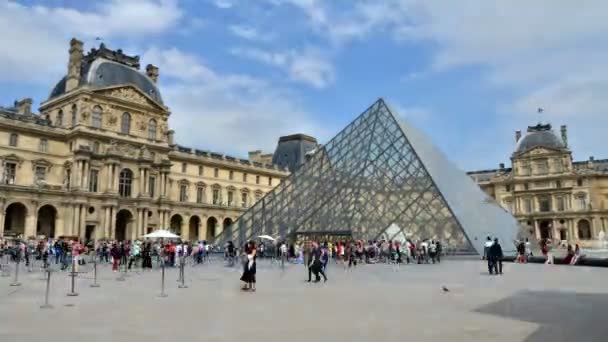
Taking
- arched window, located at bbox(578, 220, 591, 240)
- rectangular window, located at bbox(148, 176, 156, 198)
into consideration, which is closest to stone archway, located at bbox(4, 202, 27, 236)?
rectangular window, located at bbox(148, 176, 156, 198)

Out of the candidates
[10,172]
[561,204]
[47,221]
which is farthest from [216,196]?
[561,204]

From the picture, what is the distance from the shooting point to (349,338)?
5203 millimetres

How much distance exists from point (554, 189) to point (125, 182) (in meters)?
52.2

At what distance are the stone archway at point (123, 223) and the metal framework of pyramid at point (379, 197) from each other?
18981mm

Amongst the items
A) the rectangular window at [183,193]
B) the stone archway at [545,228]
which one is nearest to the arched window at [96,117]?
the rectangular window at [183,193]

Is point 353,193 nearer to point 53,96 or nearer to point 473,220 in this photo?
point 473,220

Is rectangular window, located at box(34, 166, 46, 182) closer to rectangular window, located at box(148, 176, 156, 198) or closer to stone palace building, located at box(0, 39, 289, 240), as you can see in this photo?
stone palace building, located at box(0, 39, 289, 240)

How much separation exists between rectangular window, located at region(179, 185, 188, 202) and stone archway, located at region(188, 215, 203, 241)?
2.43 meters

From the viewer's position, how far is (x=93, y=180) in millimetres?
38688

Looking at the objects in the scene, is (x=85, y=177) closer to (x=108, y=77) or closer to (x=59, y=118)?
(x=59, y=118)

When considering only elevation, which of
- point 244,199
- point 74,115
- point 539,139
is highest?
point 539,139

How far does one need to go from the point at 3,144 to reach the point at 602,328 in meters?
39.6

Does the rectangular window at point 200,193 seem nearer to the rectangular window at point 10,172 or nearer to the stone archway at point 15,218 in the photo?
the stone archway at point 15,218

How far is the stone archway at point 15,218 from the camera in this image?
119 feet
